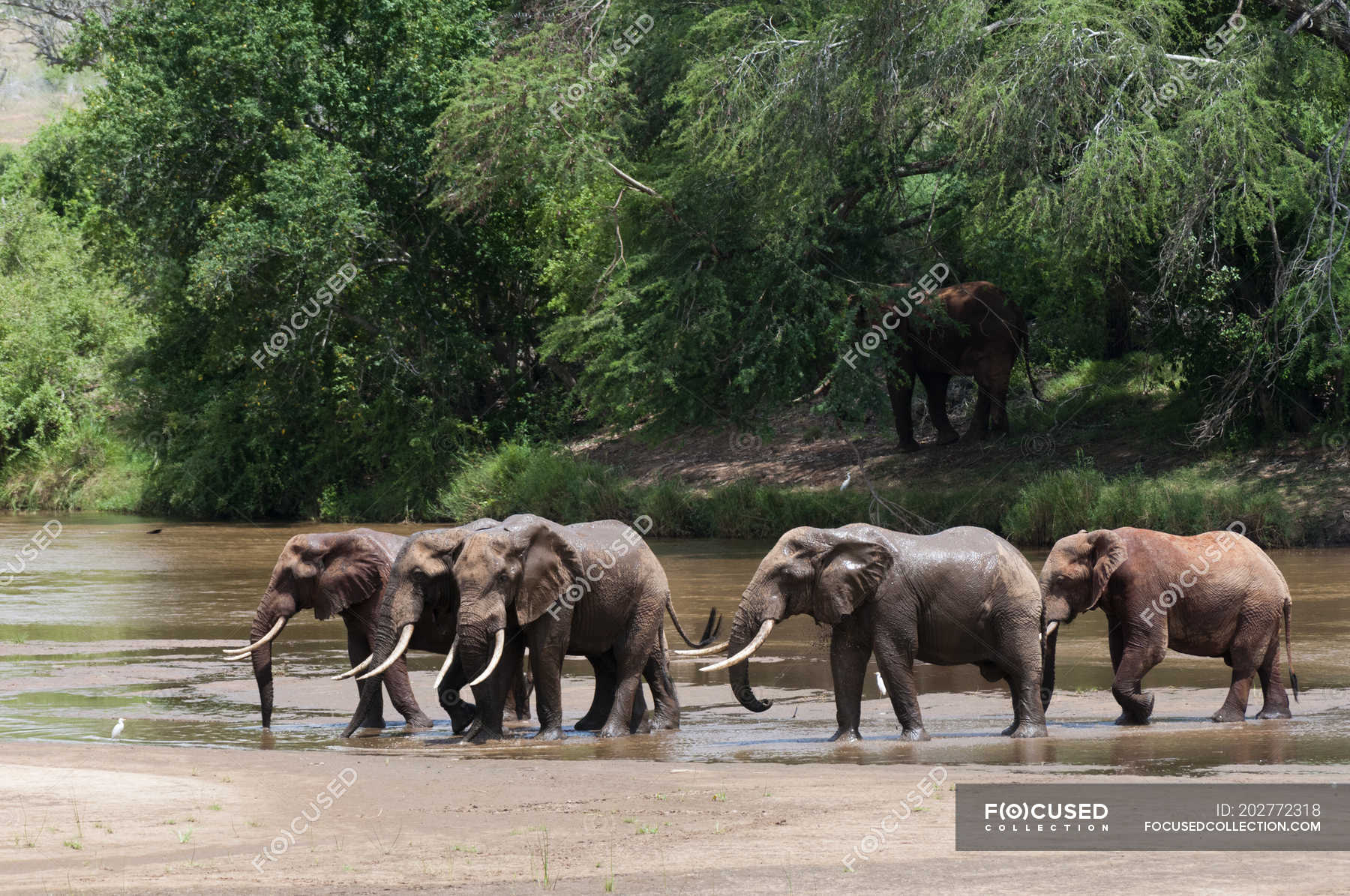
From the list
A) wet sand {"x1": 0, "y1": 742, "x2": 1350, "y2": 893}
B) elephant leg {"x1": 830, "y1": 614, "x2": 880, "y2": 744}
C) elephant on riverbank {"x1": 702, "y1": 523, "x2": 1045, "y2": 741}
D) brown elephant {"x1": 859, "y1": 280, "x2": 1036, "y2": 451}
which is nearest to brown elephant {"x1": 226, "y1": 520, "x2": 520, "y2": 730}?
wet sand {"x1": 0, "y1": 742, "x2": 1350, "y2": 893}

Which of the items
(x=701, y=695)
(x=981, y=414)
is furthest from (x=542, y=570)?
(x=981, y=414)

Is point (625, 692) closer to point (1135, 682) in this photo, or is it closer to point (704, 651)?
point (704, 651)

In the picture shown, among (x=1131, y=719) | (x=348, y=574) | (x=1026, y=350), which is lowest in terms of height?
(x=1131, y=719)

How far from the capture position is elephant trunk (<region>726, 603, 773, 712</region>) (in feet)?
41.2

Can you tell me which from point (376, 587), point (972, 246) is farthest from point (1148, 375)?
point (376, 587)

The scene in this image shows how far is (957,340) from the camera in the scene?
28.9 meters

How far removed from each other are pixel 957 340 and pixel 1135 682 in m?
16.5

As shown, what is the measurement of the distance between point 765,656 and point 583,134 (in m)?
15.3

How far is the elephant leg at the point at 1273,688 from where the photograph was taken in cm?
1297

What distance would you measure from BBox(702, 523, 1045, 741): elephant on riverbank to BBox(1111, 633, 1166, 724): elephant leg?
2.26 ft

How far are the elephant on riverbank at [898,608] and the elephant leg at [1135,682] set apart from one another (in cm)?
69

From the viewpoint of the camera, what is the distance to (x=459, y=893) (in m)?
7.51

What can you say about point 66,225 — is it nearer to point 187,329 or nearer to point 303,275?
point 187,329

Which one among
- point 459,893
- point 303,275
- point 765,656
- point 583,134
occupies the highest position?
point 583,134
